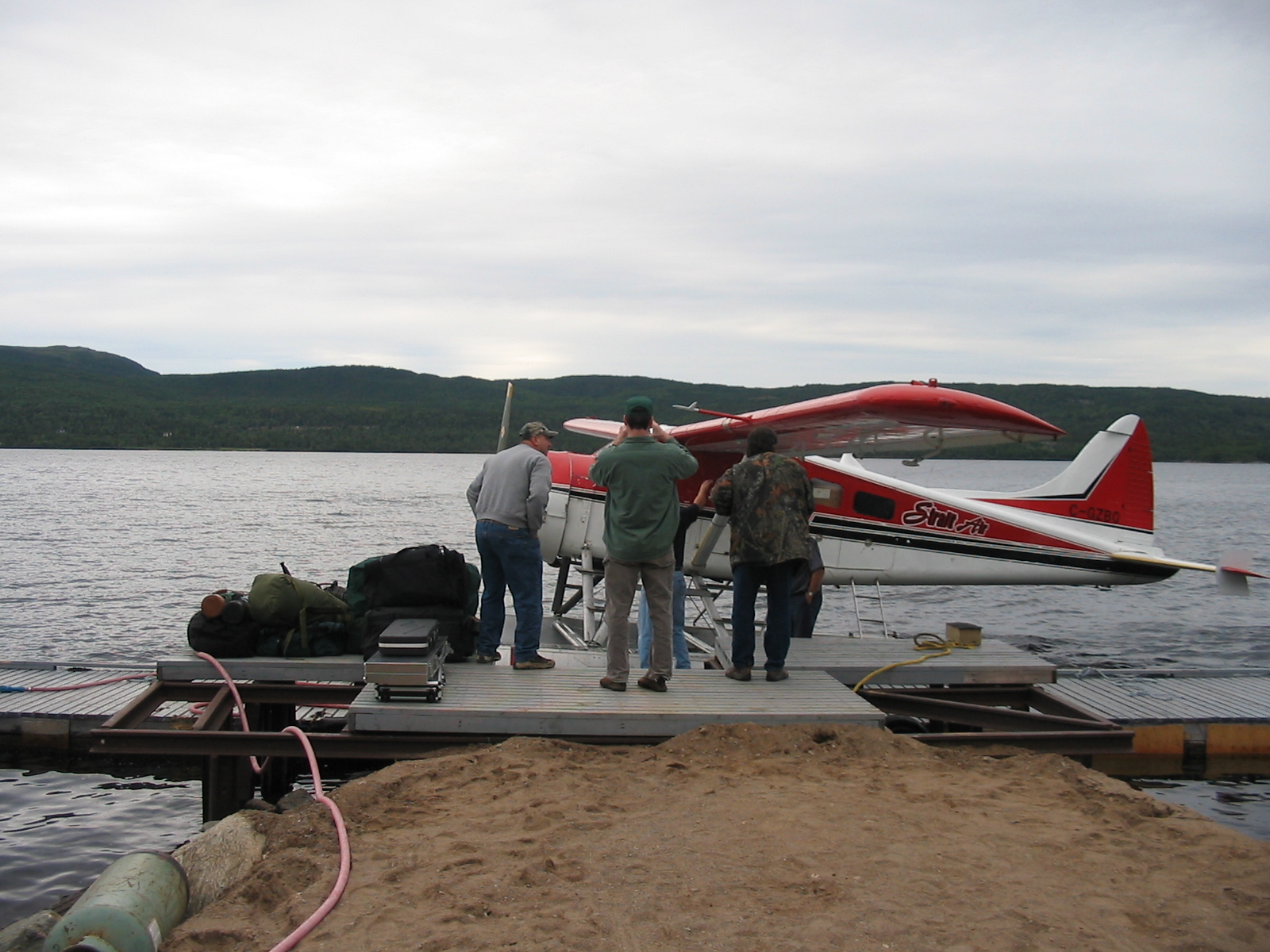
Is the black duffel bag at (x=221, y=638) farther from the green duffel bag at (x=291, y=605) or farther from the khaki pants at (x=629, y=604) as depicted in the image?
the khaki pants at (x=629, y=604)

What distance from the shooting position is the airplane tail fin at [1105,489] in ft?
39.4

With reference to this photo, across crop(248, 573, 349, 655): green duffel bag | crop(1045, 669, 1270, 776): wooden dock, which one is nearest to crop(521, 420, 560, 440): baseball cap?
crop(248, 573, 349, 655): green duffel bag

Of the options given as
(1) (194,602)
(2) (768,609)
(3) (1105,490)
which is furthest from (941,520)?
(1) (194,602)

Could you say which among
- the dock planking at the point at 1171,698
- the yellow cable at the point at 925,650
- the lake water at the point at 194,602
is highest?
the yellow cable at the point at 925,650

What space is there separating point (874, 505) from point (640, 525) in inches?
197

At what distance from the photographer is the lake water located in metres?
6.93

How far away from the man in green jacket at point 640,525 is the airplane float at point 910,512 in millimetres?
1099

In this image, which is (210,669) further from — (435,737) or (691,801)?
(691,801)

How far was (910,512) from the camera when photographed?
10.4 meters

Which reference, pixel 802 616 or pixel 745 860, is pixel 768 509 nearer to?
pixel 745 860

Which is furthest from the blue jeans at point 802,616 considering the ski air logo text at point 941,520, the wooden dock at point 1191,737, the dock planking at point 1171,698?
the wooden dock at point 1191,737

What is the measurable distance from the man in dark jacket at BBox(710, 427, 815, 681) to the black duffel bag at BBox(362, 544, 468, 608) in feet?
6.29

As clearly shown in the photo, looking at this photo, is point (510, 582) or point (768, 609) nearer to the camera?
point (768, 609)

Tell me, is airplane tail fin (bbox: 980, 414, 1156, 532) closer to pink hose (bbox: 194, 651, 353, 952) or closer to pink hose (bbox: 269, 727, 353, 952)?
pink hose (bbox: 194, 651, 353, 952)
